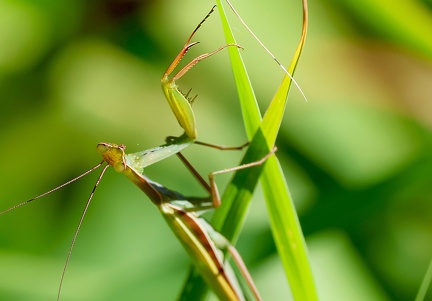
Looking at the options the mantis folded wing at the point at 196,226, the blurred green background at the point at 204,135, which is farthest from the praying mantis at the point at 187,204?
the blurred green background at the point at 204,135

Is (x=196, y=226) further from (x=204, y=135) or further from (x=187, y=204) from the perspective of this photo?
(x=204, y=135)

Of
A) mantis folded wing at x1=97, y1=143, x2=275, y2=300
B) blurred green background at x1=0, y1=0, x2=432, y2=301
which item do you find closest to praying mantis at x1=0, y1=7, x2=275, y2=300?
mantis folded wing at x1=97, y1=143, x2=275, y2=300

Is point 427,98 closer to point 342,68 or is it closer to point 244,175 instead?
point 342,68

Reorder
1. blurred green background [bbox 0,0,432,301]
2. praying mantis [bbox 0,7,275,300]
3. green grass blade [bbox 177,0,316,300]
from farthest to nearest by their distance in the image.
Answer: blurred green background [bbox 0,0,432,301], praying mantis [bbox 0,7,275,300], green grass blade [bbox 177,0,316,300]

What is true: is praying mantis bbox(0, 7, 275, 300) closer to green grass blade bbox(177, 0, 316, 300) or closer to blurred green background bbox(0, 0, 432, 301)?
green grass blade bbox(177, 0, 316, 300)

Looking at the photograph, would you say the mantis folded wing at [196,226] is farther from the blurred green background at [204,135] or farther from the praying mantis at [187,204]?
the blurred green background at [204,135]
